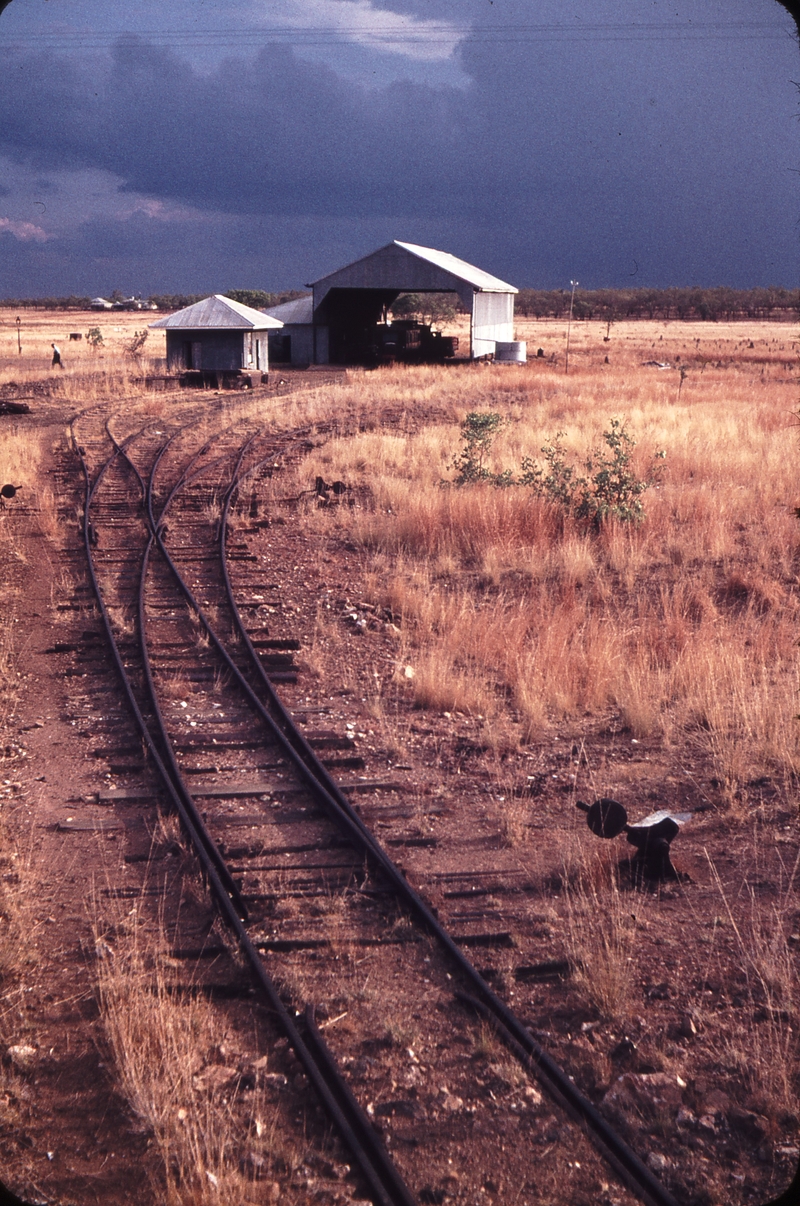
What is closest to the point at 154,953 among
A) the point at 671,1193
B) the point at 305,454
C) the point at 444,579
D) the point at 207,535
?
the point at 671,1193

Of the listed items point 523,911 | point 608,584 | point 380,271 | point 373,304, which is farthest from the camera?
point 373,304

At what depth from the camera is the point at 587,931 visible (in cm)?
514

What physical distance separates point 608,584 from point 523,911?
658 centimetres

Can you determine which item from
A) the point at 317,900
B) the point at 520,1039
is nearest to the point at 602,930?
the point at 520,1039

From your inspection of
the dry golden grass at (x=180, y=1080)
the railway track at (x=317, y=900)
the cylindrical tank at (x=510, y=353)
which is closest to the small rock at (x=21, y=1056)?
the dry golden grass at (x=180, y=1080)

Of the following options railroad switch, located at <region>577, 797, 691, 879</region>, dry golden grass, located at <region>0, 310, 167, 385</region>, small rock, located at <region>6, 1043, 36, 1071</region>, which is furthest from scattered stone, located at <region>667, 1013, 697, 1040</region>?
dry golden grass, located at <region>0, 310, 167, 385</region>

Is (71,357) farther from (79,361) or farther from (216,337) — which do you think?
(216,337)

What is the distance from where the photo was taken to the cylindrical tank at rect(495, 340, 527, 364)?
45.4 m

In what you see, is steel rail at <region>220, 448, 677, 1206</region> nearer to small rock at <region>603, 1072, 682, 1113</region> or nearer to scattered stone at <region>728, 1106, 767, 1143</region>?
small rock at <region>603, 1072, 682, 1113</region>

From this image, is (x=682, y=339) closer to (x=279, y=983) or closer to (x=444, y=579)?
(x=444, y=579)

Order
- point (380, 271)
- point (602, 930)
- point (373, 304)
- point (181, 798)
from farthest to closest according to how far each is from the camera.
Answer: point (373, 304), point (380, 271), point (181, 798), point (602, 930)

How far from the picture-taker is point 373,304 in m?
49.6

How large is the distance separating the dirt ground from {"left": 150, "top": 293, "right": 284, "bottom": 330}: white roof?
26.7 meters

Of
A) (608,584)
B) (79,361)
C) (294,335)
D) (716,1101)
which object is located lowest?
(716,1101)
